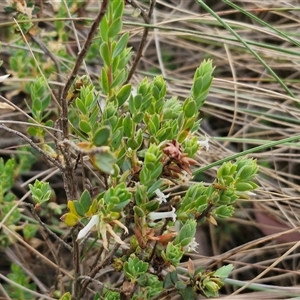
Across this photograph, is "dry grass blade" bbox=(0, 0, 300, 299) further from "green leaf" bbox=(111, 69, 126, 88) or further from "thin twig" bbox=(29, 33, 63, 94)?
"green leaf" bbox=(111, 69, 126, 88)

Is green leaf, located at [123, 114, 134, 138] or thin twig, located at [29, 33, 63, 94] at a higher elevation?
green leaf, located at [123, 114, 134, 138]

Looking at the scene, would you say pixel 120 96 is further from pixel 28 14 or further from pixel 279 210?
pixel 279 210

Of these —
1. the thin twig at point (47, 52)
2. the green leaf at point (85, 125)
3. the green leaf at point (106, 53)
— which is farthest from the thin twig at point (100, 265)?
the thin twig at point (47, 52)

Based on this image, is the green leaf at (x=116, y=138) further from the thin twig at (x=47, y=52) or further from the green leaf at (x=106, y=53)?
the thin twig at (x=47, y=52)

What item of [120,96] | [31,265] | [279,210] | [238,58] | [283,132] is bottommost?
[31,265]

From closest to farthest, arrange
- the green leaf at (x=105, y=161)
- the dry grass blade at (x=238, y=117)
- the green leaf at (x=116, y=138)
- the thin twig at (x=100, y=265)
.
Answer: the green leaf at (x=105, y=161), the green leaf at (x=116, y=138), the thin twig at (x=100, y=265), the dry grass blade at (x=238, y=117)

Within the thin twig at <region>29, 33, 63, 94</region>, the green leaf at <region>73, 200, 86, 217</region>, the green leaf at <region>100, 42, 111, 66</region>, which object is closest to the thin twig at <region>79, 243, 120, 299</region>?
the green leaf at <region>73, 200, 86, 217</region>

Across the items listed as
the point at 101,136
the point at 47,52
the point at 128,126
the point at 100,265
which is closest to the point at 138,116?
the point at 128,126

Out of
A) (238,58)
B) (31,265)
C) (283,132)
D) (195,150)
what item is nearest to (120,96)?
(195,150)
